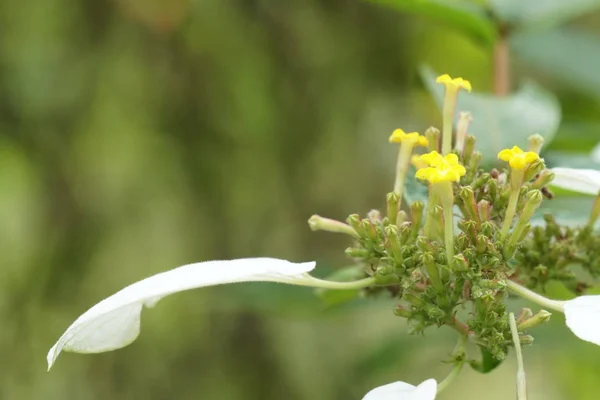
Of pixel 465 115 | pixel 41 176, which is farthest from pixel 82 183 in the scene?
pixel 465 115

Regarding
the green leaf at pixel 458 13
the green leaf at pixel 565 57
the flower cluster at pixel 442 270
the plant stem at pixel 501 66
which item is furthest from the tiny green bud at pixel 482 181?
the green leaf at pixel 565 57

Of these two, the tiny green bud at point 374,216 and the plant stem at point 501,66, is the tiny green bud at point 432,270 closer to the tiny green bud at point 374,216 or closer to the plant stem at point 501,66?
the tiny green bud at point 374,216

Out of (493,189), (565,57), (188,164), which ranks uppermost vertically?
(565,57)

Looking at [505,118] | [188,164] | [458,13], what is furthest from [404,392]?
[188,164]

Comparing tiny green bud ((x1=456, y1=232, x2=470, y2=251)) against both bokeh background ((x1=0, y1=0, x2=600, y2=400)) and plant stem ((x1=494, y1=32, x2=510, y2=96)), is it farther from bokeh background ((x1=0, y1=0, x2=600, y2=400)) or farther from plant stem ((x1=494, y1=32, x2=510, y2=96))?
bokeh background ((x1=0, y1=0, x2=600, y2=400))

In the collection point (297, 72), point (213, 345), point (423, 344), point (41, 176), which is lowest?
point (213, 345)

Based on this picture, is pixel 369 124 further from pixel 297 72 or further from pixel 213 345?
pixel 213 345

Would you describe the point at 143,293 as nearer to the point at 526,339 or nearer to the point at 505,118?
the point at 526,339
